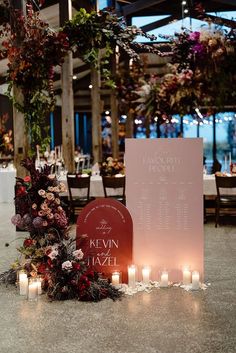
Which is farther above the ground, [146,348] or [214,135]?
[214,135]

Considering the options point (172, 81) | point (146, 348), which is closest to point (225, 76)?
point (172, 81)

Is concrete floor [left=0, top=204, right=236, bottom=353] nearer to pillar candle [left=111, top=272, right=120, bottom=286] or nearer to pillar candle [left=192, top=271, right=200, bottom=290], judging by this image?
pillar candle [left=192, top=271, right=200, bottom=290]

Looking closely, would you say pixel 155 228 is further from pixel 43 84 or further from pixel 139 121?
pixel 139 121

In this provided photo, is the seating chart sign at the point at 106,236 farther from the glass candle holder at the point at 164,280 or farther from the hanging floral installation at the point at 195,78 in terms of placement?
the hanging floral installation at the point at 195,78

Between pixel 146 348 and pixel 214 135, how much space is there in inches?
588

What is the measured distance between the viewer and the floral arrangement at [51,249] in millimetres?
4688

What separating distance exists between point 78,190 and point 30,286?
398cm

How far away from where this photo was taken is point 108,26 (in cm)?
702

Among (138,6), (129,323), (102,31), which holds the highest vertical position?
(138,6)

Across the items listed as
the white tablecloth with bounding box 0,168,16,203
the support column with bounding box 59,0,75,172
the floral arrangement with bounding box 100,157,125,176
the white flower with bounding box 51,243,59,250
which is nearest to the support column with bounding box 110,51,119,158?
the support column with bounding box 59,0,75,172

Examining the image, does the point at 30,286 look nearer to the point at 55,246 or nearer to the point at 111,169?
the point at 55,246

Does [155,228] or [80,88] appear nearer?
[155,228]

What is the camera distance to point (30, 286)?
15.3 feet

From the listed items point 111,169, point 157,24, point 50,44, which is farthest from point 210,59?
point 157,24
